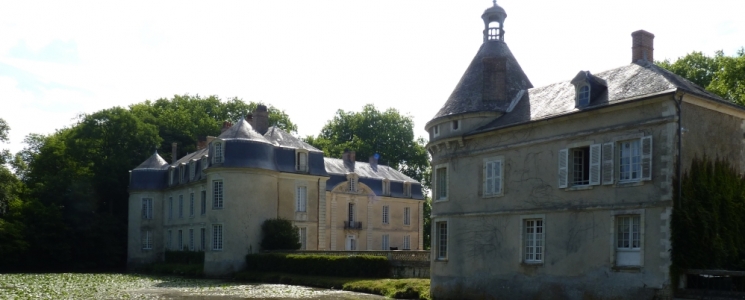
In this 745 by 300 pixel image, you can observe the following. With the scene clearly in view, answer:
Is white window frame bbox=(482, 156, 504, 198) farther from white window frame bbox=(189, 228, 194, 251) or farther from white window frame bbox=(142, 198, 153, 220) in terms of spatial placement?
white window frame bbox=(142, 198, 153, 220)

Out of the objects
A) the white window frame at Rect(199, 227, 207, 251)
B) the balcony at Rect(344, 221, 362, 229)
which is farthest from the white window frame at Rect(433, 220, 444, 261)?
the balcony at Rect(344, 221, 362, 229)

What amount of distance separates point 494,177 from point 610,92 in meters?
4.37

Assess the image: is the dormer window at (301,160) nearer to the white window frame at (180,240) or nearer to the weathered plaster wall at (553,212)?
the white window frame at (180,240)

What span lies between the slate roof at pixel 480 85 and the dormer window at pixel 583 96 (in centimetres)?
332

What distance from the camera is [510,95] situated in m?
23.4

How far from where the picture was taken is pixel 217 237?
37.7m

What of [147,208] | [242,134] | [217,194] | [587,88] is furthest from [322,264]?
[147,208]

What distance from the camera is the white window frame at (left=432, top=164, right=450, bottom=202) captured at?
78.3 feet

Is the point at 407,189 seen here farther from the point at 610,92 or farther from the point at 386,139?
the point at 610,92

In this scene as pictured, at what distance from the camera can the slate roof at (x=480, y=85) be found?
23.1 meters

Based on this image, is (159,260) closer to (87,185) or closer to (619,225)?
(87,185)

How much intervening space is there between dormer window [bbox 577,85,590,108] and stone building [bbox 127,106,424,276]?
20839mm

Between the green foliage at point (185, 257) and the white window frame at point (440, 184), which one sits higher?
the white window frame at point (440, 184)

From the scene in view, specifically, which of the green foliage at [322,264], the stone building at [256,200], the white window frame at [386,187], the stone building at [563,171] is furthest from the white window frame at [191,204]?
the stone building at [563,171]
